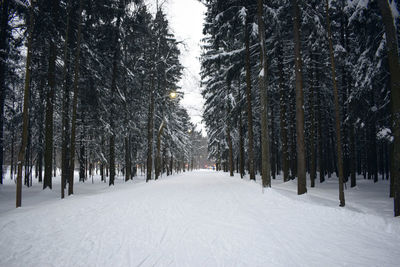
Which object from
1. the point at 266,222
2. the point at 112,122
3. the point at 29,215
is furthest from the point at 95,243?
the point at 112,122

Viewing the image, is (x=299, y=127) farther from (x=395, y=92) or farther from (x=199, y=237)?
(x=199, y=237)

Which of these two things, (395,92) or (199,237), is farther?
(395,92)

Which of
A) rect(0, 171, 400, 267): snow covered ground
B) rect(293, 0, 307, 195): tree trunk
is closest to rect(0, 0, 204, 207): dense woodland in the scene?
rect(0, 171, 400, 267): snow covered ground

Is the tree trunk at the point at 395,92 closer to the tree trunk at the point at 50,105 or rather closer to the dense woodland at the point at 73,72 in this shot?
the dense woodland at the point at 73,72

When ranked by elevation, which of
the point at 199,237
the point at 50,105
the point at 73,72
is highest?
the point at 73,72

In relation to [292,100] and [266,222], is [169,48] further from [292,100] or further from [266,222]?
[266,222]

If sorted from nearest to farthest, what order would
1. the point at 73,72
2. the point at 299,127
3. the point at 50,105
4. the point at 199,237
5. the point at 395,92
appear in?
the point at 199,237
the point at 395,92
the point at 299,127
the point at 50,105
the point at 73,72

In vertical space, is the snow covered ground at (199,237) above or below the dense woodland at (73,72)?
below

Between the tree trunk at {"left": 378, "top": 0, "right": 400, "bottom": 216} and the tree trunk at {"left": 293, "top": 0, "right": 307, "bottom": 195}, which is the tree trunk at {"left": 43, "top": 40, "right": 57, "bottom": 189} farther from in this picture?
the tree trunk at {"left": 378, "top": 0, "right": 400, "bottom": 216}

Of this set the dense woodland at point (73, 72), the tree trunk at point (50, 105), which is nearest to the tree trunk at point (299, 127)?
the dense woodland at point (73, 72)

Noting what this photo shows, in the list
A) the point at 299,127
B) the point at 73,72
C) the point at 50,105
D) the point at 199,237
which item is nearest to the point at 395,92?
the point at 299,127

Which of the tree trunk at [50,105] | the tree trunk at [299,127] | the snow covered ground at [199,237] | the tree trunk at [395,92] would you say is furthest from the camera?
the tree trunk at [50,105]

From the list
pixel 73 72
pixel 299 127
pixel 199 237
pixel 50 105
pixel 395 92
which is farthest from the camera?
pixel 73 72

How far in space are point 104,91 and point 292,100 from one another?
690 inches
